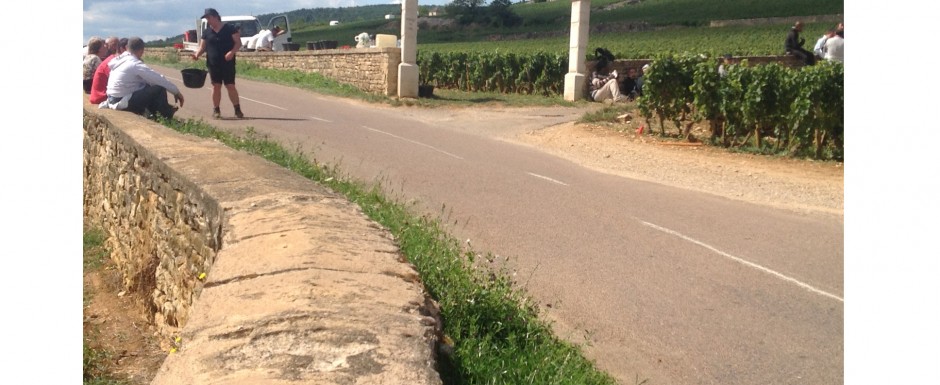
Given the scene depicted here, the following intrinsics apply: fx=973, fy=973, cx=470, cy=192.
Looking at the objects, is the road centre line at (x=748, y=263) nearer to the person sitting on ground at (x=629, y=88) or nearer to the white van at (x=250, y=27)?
the person sitting on ground at (x=629, y=88)

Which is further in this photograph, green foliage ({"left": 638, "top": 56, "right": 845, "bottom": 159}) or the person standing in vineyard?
the person standing in vineyard

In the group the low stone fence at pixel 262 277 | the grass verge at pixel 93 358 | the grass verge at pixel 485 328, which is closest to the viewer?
the low stone fence at pixel 262 277

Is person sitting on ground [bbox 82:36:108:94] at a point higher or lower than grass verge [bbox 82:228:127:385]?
higher

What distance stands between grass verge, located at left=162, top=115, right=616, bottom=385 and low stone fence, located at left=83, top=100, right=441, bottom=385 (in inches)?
16.3

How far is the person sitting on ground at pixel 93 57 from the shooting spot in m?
15.3

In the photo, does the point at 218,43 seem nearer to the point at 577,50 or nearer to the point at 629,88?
the point at 577,50

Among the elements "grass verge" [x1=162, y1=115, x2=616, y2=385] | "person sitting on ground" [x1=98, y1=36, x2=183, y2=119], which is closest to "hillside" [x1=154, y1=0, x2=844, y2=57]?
"person sitting on ground" [x1=98, y1=36, x2=183, y2=119]

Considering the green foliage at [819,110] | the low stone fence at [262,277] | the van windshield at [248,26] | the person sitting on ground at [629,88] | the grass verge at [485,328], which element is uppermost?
the van windshield at [248,26]

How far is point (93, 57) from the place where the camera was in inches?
606

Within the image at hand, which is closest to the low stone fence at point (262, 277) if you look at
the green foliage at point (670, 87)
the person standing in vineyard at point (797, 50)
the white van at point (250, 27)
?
the green foliage at point (670, 87)

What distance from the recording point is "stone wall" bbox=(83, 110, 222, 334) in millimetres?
6809

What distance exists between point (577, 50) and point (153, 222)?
16.4 m

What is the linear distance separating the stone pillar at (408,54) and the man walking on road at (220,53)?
7404 mm

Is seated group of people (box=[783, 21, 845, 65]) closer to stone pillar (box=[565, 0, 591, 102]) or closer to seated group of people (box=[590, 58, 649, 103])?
seated group of people (box=[590, 58, 649, 103])
